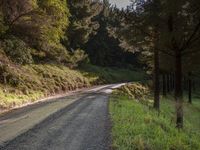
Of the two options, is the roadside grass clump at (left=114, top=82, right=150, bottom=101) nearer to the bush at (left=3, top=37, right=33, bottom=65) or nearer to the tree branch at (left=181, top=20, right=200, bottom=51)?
the bush at (left=3, top=37, right=33, bottom=65)

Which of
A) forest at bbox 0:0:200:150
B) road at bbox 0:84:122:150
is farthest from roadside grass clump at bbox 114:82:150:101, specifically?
road at bbox 0:84:122:150

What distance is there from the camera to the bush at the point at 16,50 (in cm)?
3647

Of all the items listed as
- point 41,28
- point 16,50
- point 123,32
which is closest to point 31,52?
point 41,28

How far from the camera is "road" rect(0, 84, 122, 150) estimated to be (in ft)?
44.0

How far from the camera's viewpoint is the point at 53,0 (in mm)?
42375

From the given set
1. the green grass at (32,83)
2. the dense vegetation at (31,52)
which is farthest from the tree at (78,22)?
the green grass at (32,83)

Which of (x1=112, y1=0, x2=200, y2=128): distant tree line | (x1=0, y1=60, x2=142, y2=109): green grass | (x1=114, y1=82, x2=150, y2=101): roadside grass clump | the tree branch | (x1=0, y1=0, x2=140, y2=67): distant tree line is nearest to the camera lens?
the tree branch

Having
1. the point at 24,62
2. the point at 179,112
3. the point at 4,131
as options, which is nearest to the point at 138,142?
the point at 4,131

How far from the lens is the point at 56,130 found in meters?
16.3

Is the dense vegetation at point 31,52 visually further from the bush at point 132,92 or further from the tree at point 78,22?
the tree at point 78,22

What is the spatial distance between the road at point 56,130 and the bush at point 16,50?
1431 cm

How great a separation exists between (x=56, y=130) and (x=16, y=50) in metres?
22.3

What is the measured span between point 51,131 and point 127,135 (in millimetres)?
3266

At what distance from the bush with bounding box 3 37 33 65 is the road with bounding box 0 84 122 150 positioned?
1431cm
